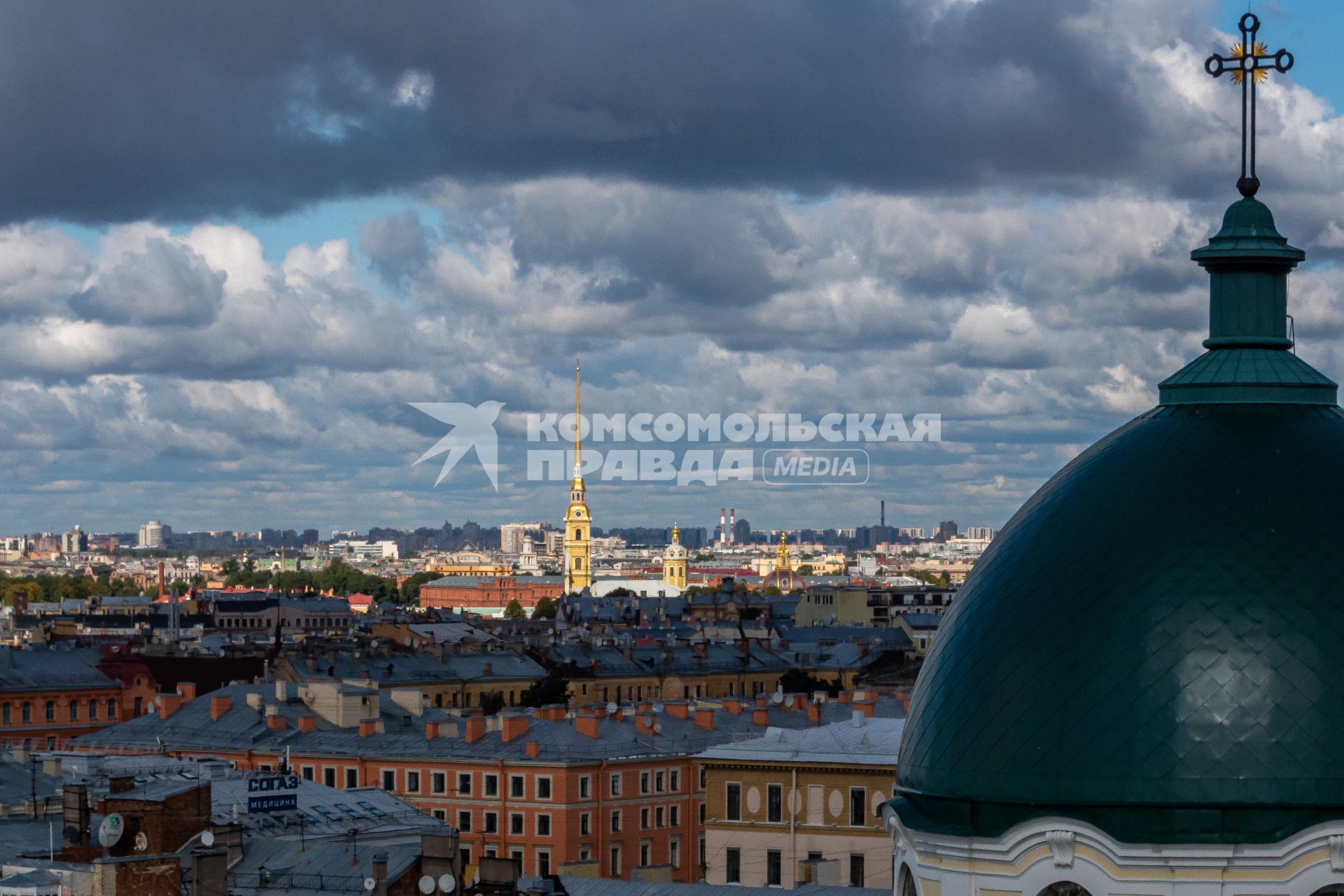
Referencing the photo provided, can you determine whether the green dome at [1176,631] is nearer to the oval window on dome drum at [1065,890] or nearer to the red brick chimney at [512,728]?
the oval window on dome drum at [1065,890]

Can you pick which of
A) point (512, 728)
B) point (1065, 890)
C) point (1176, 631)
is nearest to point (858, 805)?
point (512, 728)

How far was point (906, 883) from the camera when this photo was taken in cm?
1553

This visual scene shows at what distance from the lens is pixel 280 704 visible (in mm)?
65438

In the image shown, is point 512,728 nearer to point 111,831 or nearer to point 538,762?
point 538,762

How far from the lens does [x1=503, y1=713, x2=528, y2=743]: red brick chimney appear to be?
58781 millimetres

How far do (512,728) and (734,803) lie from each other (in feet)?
30.7

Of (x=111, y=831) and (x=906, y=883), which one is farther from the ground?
(x=906, y=883)

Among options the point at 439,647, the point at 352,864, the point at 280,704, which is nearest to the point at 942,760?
the point at 352,864

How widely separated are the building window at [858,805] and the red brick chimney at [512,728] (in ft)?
38.9

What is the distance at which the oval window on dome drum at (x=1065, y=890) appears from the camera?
1441cm

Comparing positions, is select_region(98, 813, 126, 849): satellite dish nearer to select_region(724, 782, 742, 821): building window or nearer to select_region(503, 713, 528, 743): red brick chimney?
select_region(724, 782, 742, 821): building window

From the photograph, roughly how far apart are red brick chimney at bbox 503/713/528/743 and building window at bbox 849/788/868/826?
1186 cm

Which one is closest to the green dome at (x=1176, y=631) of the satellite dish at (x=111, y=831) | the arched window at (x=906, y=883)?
the arched window at (x=906, y=883)

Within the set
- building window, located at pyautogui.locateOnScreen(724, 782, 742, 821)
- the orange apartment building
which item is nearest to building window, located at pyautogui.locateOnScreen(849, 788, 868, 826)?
building window, located at pyautogui.locateOnScreen(724, 782, 742, 821)
